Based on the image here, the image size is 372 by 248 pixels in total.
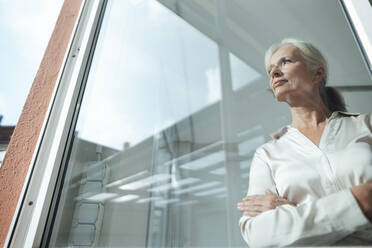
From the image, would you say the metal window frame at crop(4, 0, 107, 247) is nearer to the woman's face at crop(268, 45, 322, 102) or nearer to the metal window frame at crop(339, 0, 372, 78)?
the woman's face at crop(268, 45, 322, 102)

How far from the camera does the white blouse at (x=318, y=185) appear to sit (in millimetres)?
518

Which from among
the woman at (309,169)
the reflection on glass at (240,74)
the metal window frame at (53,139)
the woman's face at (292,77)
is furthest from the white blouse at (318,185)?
the metal window frame at (53,139)

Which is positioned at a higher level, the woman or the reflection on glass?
the reflection on glass

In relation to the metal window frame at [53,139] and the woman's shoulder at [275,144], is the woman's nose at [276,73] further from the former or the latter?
the metal window frame at [53,139]

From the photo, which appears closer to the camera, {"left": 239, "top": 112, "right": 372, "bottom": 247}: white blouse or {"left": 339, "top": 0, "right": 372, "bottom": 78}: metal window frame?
{"left": 239, "top": 112, "right": 372, "bottom": 247}: white blouse

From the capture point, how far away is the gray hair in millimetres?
741

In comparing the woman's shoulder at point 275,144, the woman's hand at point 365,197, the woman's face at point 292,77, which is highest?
the woman's face at point 292,77

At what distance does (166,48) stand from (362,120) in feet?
3.93

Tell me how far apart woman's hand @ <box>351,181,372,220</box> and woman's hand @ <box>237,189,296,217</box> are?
0.14m

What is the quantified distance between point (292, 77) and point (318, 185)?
1.08 feet

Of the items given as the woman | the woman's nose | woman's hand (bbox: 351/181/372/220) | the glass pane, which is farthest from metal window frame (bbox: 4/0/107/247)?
woman's hand (bbox: 351/181/372/220)

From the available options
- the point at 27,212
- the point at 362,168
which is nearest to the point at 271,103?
the point at 362,168

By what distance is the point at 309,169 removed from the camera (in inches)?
24.5

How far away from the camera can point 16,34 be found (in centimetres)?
119
